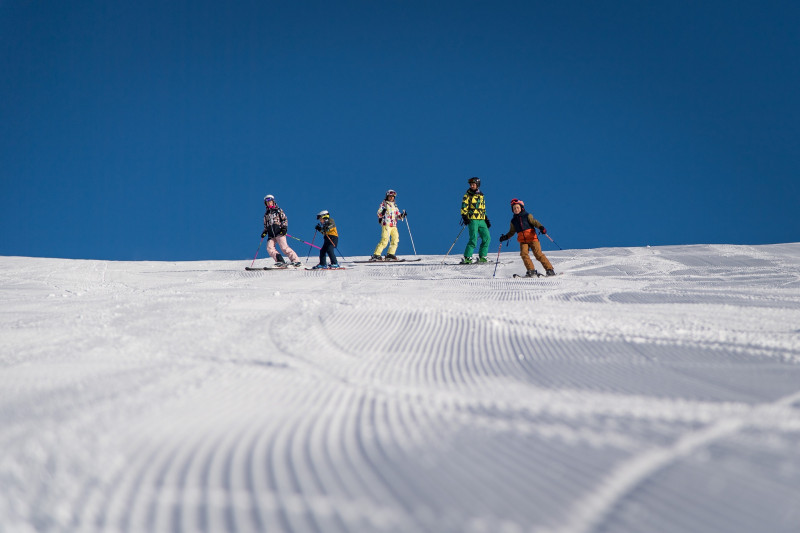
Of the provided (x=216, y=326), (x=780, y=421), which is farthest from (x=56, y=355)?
(x=780, y=421)

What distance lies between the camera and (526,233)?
975cm

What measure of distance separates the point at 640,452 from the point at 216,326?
3.09 m

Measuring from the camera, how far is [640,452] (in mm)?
1593

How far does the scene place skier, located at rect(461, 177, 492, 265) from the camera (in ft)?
42.1

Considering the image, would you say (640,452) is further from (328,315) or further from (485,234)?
(485,234)

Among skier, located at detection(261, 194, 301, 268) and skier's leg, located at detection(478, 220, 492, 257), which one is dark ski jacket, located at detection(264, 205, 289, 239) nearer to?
skier, located at detection(261, 194, 301, 268)

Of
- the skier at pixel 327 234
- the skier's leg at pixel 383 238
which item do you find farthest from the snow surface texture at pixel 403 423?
the skier's leg at pixel 383 238

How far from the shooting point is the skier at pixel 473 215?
42.1 ft

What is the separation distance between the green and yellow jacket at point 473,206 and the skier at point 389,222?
1875 mm

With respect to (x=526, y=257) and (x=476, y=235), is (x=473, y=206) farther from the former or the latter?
(x=526, y=257)

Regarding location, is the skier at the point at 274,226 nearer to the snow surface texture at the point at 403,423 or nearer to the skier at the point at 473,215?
the skier at the point at 473,215

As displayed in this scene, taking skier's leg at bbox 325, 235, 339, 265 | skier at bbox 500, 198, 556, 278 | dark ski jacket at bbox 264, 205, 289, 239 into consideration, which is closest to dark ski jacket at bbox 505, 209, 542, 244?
skier at bbox 500, 198, 556, 278

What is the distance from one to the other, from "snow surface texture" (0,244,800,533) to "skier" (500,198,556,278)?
5.41 metres

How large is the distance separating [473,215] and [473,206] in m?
0.21
